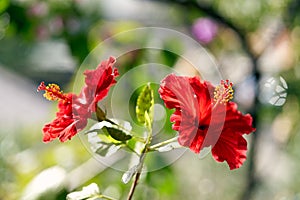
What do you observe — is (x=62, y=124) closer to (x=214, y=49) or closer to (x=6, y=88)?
(x=214, y=49)

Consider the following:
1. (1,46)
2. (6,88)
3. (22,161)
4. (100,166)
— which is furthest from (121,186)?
(6,88)

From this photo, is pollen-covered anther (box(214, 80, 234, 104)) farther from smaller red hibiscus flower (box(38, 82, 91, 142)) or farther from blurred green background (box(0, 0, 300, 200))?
blurred green background (box(0, 0, 300, 200))

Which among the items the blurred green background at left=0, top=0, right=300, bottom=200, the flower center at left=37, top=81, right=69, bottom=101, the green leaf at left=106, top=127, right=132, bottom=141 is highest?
the blurred green background at left=0, top=0, right=300, bottom=200

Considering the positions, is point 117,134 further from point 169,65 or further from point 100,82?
point 169,65

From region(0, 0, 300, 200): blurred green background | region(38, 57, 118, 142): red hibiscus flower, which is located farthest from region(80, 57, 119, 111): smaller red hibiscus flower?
region(0, 0, 300, 200): blurred green background

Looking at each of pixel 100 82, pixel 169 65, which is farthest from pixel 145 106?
pixel 169 65
